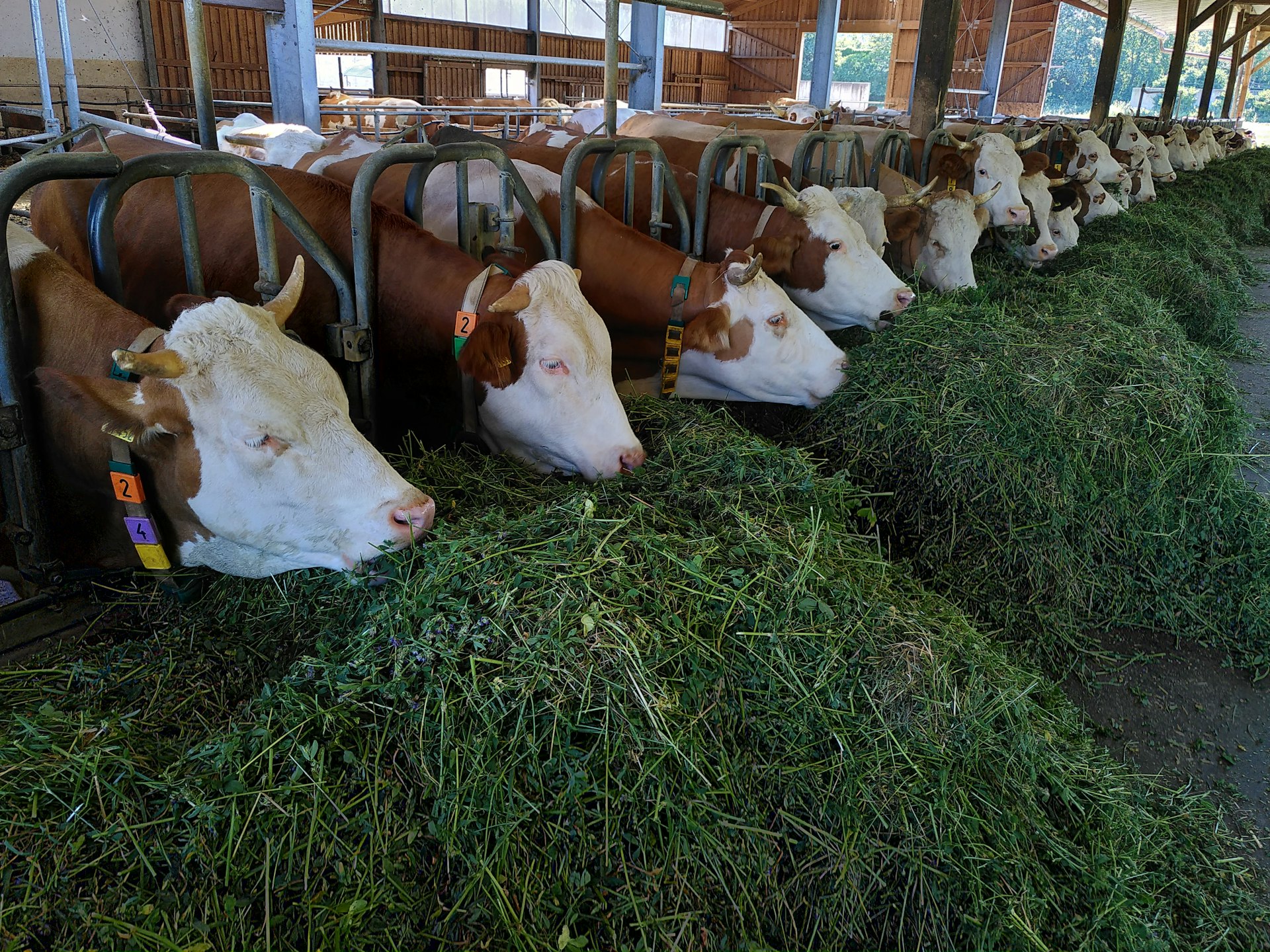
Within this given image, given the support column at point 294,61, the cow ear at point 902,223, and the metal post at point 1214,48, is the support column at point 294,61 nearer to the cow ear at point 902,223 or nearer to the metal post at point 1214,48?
the cow ear at point 902,223

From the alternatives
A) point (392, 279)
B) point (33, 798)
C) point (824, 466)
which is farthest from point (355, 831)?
point (824, 466)

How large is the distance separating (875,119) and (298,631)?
711 inches

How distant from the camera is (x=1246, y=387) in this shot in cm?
745

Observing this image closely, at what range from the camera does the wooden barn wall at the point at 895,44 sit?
36594 millimetres

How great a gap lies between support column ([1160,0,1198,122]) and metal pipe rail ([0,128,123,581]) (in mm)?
24275

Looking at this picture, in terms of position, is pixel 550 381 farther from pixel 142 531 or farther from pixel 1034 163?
pixel 1034 163

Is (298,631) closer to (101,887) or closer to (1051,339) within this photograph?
(101,887)

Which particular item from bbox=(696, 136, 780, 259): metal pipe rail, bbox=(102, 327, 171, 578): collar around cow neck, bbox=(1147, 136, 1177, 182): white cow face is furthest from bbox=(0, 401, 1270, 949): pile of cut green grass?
bbox=(1147, 136, 1177, 182): white cow face

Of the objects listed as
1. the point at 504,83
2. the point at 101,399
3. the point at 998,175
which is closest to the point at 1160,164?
the point at 998,175

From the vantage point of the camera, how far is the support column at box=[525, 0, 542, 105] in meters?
18.5

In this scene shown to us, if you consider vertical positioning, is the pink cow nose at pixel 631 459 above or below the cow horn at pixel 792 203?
below

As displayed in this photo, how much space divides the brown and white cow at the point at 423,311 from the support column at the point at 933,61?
26.9 ft

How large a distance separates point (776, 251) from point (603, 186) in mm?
1117

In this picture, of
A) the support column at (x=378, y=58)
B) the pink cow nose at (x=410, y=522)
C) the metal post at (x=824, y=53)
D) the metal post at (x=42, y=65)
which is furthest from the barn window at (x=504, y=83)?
the pink cow nose at (x=410, y=522)
